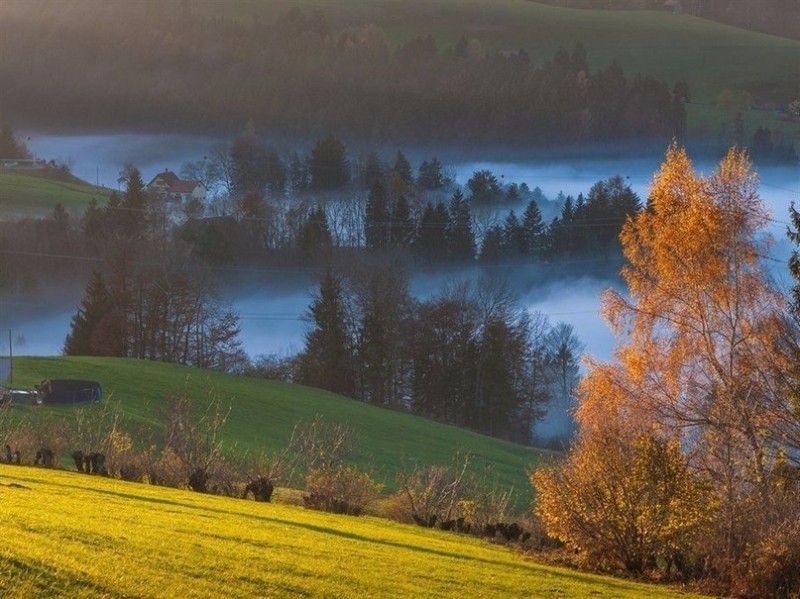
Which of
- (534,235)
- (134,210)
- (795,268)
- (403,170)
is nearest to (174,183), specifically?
(134,210)

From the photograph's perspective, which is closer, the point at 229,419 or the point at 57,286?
the point at 229,419

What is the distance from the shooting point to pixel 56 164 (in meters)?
126

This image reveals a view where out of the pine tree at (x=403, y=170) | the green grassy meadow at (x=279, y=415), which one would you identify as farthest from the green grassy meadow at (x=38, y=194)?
the green grassy meadow at (x=279, y=415)

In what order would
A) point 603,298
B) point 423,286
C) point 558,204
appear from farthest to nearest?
point 558,204, point 423,286, point 603,298

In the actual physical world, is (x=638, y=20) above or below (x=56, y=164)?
above

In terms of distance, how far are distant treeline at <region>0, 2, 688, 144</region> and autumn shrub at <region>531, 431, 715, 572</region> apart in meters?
91.0

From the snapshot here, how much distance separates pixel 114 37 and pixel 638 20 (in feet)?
204

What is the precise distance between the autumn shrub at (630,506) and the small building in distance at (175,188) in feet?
280

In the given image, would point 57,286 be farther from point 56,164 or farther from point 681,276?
point 681,276

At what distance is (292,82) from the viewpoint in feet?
415

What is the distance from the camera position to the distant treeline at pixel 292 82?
11625cm

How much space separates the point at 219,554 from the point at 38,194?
4126 inches

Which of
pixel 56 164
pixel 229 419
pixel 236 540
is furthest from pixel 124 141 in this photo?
pixel 236 540

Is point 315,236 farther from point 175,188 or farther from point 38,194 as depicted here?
point 38,194
